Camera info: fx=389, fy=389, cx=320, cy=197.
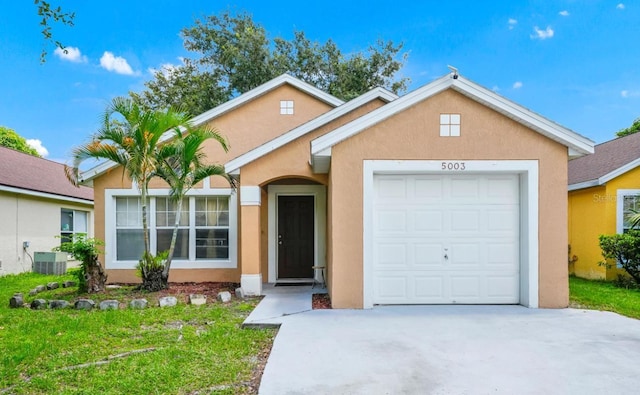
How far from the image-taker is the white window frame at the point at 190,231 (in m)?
10.6

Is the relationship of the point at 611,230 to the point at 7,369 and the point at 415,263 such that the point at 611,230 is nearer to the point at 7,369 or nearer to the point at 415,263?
the point at 415,263

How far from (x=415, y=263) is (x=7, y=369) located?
20.5 ft

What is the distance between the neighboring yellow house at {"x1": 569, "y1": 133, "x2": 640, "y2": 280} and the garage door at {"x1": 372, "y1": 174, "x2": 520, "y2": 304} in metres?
5.47

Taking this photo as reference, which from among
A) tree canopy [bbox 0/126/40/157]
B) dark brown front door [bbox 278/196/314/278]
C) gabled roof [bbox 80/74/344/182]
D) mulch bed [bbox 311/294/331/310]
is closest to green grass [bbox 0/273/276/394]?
mulch bed [bbox 311/294/331/310]

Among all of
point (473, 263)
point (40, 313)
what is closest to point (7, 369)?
point (40, 313)

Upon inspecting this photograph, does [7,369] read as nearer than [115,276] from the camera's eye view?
Yes

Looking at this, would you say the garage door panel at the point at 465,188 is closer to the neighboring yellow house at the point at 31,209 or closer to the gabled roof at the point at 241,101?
the gabled roof at the point at 241,101

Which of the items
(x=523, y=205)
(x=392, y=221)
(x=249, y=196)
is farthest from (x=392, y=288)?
(x=249, y=196)

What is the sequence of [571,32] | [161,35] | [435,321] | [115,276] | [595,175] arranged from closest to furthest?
[435,321], [115,276], [595,175], [571,32], [161,35]

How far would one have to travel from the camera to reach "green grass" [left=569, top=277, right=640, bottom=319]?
7.44m

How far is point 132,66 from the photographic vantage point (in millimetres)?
23672

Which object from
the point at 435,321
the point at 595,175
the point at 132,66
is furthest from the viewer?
the point at 132,66

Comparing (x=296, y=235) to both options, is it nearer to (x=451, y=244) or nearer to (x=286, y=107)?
(x=286, y=107)

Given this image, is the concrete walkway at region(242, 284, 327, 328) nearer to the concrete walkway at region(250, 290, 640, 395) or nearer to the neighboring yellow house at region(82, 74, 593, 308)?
the concrete walkway at region(250, 290, 640, 395)
